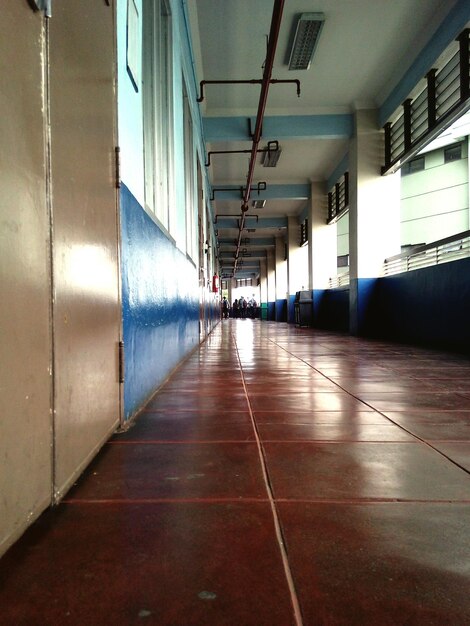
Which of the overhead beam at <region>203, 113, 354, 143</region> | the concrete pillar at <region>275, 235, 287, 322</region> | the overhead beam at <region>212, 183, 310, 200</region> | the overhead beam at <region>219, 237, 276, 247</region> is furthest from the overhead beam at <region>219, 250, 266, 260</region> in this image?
the overhead beam at <region>203, 113, 354, 143</region>

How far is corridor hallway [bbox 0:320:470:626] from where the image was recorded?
0.69 m

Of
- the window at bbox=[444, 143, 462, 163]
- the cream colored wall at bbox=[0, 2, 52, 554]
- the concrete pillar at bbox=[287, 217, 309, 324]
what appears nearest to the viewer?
the cream colored wall at bbox=[0, 2, 52, 554]

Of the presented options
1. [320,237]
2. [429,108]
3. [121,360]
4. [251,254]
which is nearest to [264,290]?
[251,254]

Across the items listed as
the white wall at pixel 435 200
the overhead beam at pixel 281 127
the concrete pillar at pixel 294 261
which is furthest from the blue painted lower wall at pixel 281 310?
the overhead beam at pixel 281 127

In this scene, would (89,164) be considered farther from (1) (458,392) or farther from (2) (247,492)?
(1) (458,392)

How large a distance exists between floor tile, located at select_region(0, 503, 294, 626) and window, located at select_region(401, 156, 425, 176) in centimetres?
1515

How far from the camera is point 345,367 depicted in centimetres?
362

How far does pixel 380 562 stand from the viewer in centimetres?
81

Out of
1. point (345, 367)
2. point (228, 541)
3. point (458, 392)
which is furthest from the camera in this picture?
point (345, 367)

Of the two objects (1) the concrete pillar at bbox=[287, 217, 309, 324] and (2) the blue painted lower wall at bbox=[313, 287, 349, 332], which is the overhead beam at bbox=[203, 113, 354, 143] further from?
(1) the concrete pillar at bbox=[287, 217, 309, 324]

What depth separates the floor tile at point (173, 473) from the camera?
1.12 metres

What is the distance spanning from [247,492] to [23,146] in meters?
1.03

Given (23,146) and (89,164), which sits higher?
(89,164)

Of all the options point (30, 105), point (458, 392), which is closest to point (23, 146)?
point (30, 105)
